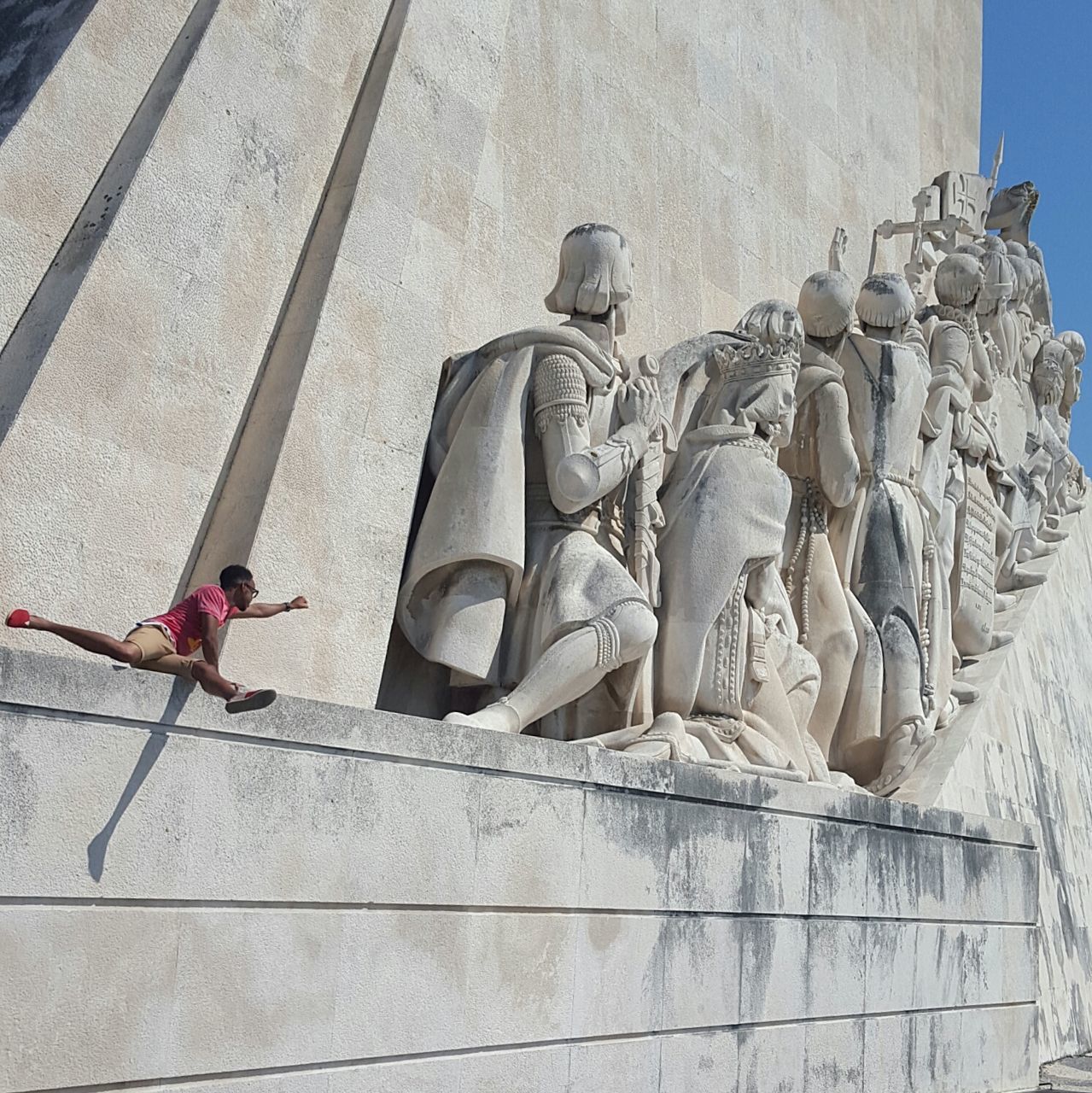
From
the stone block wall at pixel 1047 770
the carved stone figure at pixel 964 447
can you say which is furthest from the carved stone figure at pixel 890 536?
the carved stone figure at pixel 964 447

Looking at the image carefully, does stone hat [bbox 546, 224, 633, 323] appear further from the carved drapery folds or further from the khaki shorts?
the khaki shorts

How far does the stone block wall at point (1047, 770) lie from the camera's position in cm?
804

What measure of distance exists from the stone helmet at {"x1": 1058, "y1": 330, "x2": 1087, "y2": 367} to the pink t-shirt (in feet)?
32.9

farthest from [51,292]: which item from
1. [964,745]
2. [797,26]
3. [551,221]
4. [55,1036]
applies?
[797,26]

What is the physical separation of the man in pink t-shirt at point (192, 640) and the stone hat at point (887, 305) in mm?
4580

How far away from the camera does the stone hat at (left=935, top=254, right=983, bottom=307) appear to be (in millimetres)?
8891

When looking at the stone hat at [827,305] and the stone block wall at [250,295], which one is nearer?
the stone block wall at [250,295]

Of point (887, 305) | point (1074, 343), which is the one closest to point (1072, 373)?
point (1074, 343)

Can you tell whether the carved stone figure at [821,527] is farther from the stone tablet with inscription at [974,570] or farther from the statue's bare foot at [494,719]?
the statue's bare foot at [494,719]

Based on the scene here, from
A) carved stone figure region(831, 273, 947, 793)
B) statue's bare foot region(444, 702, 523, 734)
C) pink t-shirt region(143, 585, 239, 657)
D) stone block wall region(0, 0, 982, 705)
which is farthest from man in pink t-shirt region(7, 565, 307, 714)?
carved stone figure region(831, 273, 947, 793)

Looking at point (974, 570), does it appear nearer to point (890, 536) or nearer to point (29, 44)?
point (890, 536)

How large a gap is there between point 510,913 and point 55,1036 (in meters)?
1.48

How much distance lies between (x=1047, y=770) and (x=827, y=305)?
3.69 m

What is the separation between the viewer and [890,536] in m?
7.36
